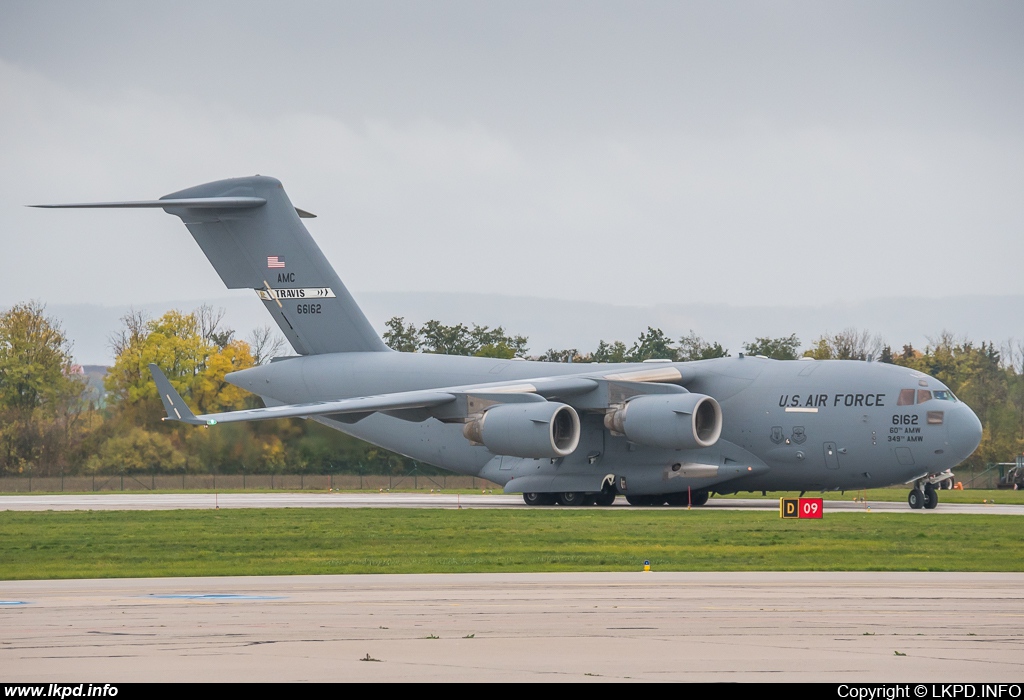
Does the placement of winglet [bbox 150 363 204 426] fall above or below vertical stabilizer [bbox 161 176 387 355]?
below

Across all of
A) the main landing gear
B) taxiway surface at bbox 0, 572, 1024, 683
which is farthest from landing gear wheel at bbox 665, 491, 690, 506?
taxiway surface at bbox 0, 572, 1024, 683

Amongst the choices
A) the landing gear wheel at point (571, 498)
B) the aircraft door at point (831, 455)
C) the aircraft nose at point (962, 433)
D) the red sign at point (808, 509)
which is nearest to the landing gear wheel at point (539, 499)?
the landing gear wheel at point (571, 498)

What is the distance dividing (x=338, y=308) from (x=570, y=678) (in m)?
27.9

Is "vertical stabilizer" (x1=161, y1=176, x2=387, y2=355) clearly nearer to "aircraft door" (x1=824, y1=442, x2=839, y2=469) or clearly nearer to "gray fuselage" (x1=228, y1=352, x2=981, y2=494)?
"gray fuselage" (x1=228, y1=352, x2=981, y2=494)

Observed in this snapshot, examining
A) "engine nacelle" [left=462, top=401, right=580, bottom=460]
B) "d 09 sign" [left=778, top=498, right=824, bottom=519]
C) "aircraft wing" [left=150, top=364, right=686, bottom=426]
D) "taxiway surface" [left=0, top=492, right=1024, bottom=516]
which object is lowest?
"taxiway surface" [left=0, top=492, right=1024, bottom=516]

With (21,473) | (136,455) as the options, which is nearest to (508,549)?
(136,455)

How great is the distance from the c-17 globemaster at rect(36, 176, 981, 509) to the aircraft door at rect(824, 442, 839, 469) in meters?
0.02

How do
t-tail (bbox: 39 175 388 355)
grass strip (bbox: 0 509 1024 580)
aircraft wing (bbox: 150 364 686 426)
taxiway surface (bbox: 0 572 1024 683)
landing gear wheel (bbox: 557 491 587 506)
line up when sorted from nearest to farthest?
1. taxiway surface (bbox: 0 572 1024 683)
2. grass strip (bbox: 0 509 1024 580)
3. aircraft wing (bbox: 150 364 686 426)
4. landing gear wheel (bbox: 557 491 587 506)
5. t-tail (bbox: 39 175 388 355)

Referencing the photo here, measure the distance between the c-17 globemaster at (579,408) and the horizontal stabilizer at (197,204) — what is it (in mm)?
51

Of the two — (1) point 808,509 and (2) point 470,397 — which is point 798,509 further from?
(2) point 470,397

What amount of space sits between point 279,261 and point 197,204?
101 inches

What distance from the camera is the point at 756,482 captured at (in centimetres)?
3002

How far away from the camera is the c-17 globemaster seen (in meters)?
28.4

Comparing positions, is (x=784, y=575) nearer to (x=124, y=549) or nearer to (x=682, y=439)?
(x=124, y=549)
